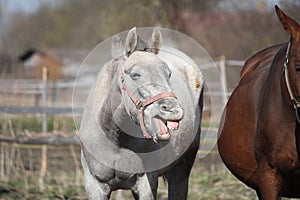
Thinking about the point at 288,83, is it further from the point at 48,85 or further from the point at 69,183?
the point at 48,85

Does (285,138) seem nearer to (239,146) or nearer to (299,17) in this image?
(239,146)

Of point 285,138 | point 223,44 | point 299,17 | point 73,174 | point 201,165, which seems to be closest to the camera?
point 285,138

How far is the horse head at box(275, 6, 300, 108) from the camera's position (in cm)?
412

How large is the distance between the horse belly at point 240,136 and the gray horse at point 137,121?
286mm

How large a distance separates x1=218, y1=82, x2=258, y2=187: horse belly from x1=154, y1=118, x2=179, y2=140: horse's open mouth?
4.41 ft

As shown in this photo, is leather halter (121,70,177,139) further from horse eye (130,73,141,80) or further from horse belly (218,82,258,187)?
horse belly (218,82,258,187)

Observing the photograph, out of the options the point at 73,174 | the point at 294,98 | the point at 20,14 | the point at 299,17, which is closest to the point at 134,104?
the point at 294,98

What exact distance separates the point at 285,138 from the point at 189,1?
17408 millimetres

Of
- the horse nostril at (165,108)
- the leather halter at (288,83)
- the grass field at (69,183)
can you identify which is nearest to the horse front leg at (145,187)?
the horse nostril at (165,108)

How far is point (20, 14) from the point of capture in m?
57.8

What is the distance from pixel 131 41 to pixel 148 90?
1.37 feet

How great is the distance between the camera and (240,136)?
16.7ft

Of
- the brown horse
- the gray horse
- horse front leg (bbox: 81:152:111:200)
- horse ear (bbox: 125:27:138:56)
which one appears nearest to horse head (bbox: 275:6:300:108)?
the brown horse

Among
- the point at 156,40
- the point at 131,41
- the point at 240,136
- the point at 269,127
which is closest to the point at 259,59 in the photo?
the point at 240,136
